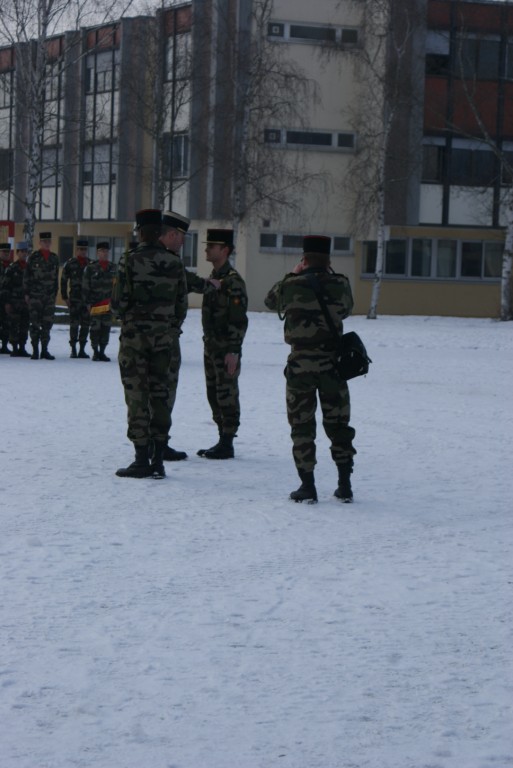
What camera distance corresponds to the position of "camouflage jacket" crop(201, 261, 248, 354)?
1123cm

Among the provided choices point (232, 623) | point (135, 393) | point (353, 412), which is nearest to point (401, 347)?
point (353, 412)

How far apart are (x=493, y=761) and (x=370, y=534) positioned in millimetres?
3943

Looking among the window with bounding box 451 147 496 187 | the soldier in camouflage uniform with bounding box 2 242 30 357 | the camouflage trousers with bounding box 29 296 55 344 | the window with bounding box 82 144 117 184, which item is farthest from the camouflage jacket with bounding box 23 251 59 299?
the window with bounding box 82 144 117 184

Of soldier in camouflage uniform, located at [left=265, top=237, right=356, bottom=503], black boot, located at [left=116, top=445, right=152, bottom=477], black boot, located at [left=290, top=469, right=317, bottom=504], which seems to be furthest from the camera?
black boot, located at [left=116, top=445, right=152, bottom=477]

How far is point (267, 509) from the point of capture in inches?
357

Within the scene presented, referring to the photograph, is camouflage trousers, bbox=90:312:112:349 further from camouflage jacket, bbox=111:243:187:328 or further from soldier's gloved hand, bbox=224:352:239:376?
camouflage jacket, bbox=111:243:187:328

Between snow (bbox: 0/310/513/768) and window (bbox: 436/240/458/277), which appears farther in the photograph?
window (bbox: 436/240/458/277)

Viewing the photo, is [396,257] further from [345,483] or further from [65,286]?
[345,483]

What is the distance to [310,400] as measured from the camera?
9219mm

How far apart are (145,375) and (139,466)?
644 mm

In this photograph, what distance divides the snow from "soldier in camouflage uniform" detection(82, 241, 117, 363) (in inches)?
346

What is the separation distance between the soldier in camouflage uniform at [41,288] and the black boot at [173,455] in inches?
424

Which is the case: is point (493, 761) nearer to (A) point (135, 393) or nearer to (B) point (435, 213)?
(A) point (135, 393)

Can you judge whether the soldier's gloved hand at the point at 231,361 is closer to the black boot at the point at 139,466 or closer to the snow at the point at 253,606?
the snow at the point at 253,606
